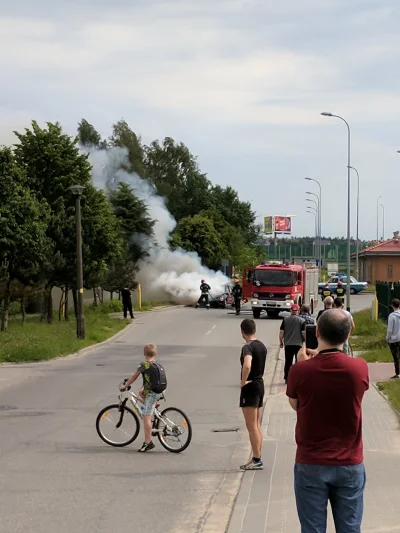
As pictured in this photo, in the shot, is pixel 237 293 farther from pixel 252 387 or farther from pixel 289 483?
pixel 289 483

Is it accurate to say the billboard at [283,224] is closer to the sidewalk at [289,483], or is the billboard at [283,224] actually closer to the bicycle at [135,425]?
the sidewalk at [289,483]

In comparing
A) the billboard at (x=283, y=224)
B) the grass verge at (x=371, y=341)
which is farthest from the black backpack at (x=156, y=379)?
the billboard at (x=283, y=224)

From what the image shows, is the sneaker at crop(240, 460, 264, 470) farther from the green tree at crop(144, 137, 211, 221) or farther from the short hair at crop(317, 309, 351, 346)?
the green tree at crop(144, 137, 211, 221)

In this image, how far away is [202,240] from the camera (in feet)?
251

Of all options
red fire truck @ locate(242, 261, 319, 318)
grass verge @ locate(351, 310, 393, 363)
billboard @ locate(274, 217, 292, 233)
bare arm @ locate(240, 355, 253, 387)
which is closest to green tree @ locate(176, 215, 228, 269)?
red fire truck @ locate(242, 261, 319, 318)

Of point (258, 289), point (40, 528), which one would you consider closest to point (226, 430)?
point (40, 528)

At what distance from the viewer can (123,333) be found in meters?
36.7

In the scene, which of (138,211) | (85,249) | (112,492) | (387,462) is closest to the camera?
(112,492)

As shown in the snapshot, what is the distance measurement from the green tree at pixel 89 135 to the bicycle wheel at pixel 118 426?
235 ft

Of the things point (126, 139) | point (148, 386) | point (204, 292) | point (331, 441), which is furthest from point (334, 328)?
point (126, 139)

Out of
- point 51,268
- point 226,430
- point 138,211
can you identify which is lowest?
point 226,430

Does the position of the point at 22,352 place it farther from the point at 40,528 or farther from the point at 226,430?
the point at 40,528

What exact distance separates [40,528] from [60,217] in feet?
95.0

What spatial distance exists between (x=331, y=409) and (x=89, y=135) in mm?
80030
